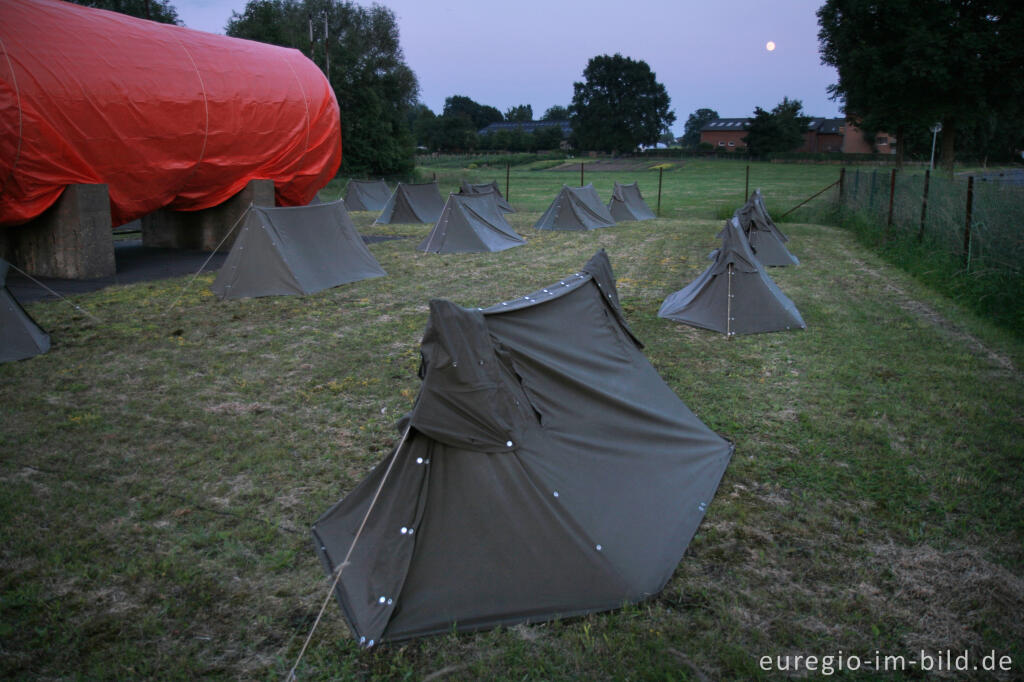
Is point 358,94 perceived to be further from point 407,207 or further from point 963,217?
point 963,217

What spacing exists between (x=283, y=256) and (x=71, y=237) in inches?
157

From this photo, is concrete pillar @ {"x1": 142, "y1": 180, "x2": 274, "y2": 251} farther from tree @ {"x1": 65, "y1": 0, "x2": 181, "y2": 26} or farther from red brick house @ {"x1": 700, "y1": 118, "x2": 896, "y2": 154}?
red brick house @ {"x1": 700, "y1": 118, "x2": 896, "y2": 154}

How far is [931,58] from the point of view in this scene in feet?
98.4

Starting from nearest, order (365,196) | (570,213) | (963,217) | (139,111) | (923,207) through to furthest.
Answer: (963,217) → (139,111) → (923,207) → (570,213) → (365,196)

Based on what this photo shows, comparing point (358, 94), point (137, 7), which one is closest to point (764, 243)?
point (358, 94)

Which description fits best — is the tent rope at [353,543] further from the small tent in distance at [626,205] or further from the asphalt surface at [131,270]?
the small tent in distance at [626,205]

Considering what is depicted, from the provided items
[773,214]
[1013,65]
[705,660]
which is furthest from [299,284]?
[1013,65]

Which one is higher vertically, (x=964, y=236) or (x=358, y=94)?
(x=358, y=94)

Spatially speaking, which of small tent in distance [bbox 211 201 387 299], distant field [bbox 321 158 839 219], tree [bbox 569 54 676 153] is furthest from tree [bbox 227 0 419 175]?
tree [bbox 569 54 676 153]

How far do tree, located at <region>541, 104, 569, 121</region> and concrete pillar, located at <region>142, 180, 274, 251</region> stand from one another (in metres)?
131

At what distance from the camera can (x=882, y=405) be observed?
19.0ft

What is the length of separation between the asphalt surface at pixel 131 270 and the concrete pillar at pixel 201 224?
0.30m

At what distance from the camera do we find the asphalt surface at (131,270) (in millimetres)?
10570

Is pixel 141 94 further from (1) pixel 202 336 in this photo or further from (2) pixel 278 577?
(2) pixel 278 577
